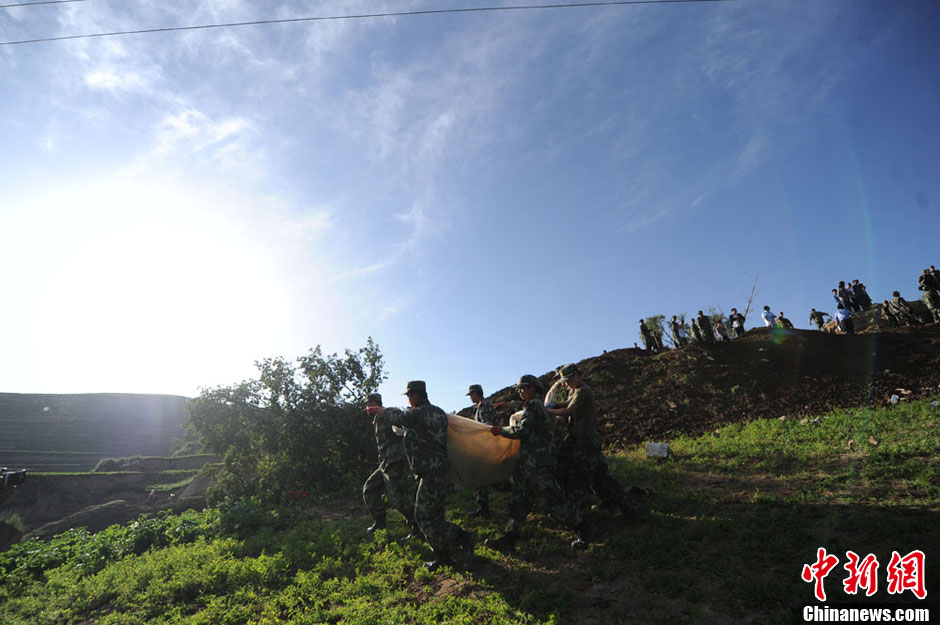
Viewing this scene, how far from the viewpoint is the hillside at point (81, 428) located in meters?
51.4

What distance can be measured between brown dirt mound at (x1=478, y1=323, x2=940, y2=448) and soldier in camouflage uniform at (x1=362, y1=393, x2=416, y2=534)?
8.17 m

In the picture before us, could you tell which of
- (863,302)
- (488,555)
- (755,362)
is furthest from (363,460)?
(863,302)

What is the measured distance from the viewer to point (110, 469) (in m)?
43.5

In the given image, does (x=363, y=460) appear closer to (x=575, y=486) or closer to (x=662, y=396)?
(x=575, y=486)

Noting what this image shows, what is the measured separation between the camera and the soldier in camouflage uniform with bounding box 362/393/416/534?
817cm

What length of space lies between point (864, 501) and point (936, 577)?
2.38 m

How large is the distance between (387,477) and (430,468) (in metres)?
2.09

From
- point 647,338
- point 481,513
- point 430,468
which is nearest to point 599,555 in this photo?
point 430,468

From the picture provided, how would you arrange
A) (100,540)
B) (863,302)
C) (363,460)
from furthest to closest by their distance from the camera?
(863,302)
(363,460)
(100,540)

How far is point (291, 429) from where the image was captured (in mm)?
14867

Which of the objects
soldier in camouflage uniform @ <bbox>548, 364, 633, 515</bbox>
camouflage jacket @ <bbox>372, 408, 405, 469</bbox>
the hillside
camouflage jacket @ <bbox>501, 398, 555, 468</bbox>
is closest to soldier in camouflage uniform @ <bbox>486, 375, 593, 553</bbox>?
camouflage jacket @ <bbox>501, 398, 555, 468</bbox>

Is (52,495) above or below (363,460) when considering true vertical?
below

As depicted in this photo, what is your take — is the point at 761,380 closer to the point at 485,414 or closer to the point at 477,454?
the point at 485,414

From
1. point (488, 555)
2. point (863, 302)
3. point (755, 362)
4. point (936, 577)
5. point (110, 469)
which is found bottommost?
point (110, 469)
